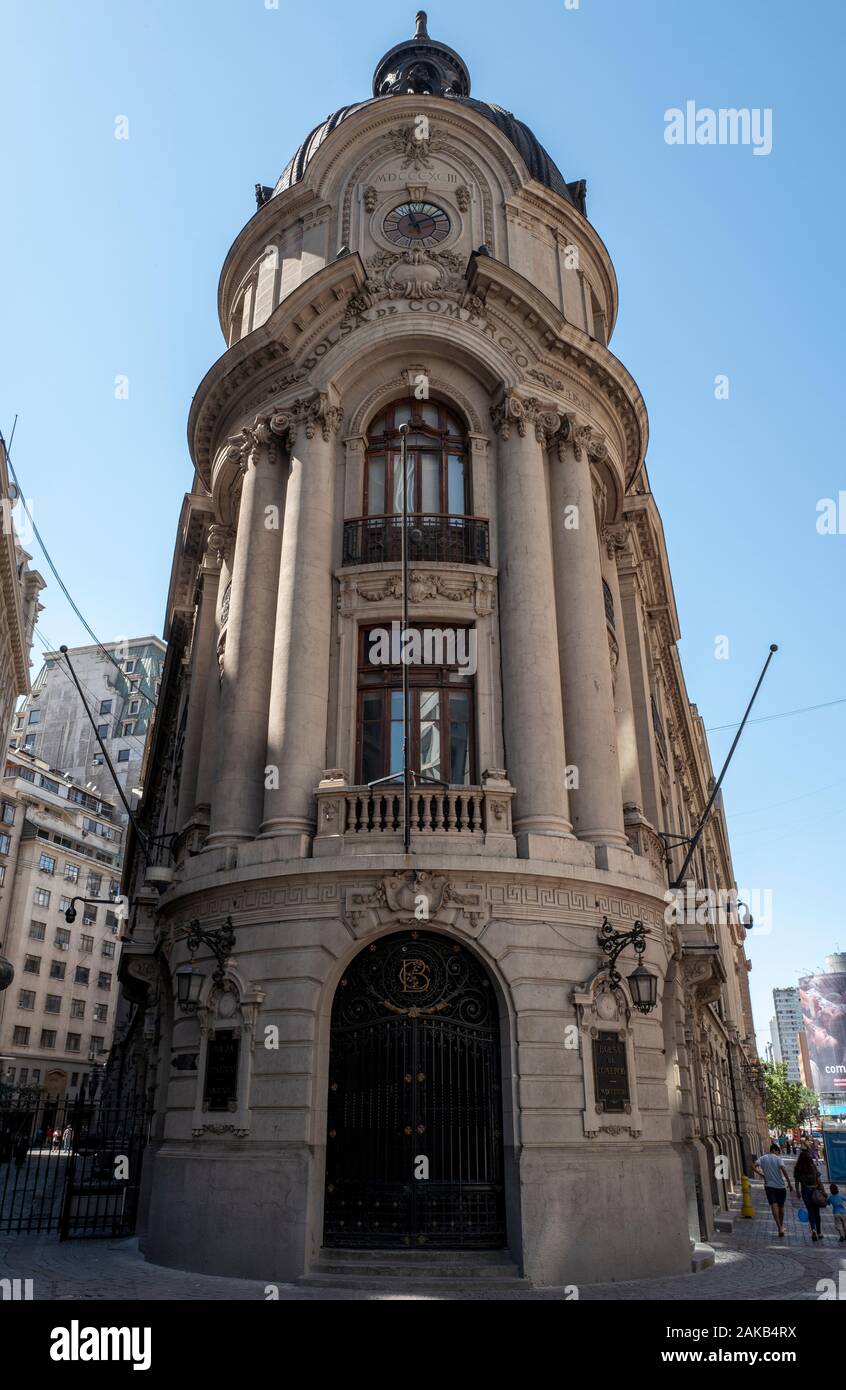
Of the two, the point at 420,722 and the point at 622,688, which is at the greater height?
the point at 622,688

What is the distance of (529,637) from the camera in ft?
60.3

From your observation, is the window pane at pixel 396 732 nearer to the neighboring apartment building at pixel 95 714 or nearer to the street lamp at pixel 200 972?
the street lamp at pixel 200 972

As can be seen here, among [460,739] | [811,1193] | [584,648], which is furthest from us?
[811,1193]

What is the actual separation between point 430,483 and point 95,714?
87.2 m

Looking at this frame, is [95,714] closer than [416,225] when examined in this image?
No

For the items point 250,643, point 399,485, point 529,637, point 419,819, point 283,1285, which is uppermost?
point 399,485

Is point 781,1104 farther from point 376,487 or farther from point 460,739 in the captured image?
point 376,487

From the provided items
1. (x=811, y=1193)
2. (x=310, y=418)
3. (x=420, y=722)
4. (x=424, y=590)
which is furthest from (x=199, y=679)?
(x=811, y=1193)

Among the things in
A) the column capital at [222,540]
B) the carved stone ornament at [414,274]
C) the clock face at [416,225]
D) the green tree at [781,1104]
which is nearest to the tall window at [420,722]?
the column capital at [222,540]

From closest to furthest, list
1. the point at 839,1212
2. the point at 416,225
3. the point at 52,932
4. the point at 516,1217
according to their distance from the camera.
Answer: the point at 516,1217 → the point at 839,1212 → the point at 416,225 → the point at 52,932

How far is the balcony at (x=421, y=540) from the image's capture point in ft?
63.7

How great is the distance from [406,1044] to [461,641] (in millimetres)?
7191

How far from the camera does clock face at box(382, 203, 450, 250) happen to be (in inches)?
856

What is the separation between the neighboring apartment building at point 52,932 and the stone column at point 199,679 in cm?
5798
